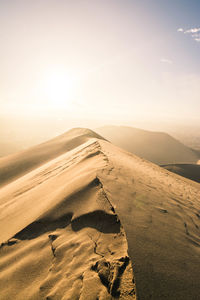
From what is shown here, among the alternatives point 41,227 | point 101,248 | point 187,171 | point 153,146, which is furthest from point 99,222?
point 153,146

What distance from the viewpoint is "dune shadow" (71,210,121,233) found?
5.76ft

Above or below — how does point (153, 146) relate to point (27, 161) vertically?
below

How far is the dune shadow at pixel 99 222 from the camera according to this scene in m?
1.76

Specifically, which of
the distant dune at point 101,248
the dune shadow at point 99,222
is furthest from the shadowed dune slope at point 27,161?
the dune shadow at point 99,222

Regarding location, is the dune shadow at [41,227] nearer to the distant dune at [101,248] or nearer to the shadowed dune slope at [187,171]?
the distant dune at [101,248]

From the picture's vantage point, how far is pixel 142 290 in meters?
1.08

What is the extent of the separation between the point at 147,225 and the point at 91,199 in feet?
2.85

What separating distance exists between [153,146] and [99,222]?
29.1 meters

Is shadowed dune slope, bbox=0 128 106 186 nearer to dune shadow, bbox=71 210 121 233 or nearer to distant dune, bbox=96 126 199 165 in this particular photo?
dune shadow, bbox=71 210 121 233

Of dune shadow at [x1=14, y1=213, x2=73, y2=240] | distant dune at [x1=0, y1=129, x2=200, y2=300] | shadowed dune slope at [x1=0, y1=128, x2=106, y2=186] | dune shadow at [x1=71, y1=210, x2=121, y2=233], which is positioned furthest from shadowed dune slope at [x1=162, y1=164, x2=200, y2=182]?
dune shadow at [x1=14, y1=213, x2=73, y2=240]

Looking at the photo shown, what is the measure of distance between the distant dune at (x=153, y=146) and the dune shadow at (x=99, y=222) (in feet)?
74.8

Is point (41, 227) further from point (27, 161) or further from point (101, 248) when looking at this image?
point (27, 161)

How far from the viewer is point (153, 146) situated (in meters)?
29.0

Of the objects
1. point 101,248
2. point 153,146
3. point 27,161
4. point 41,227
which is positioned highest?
point 101,248
